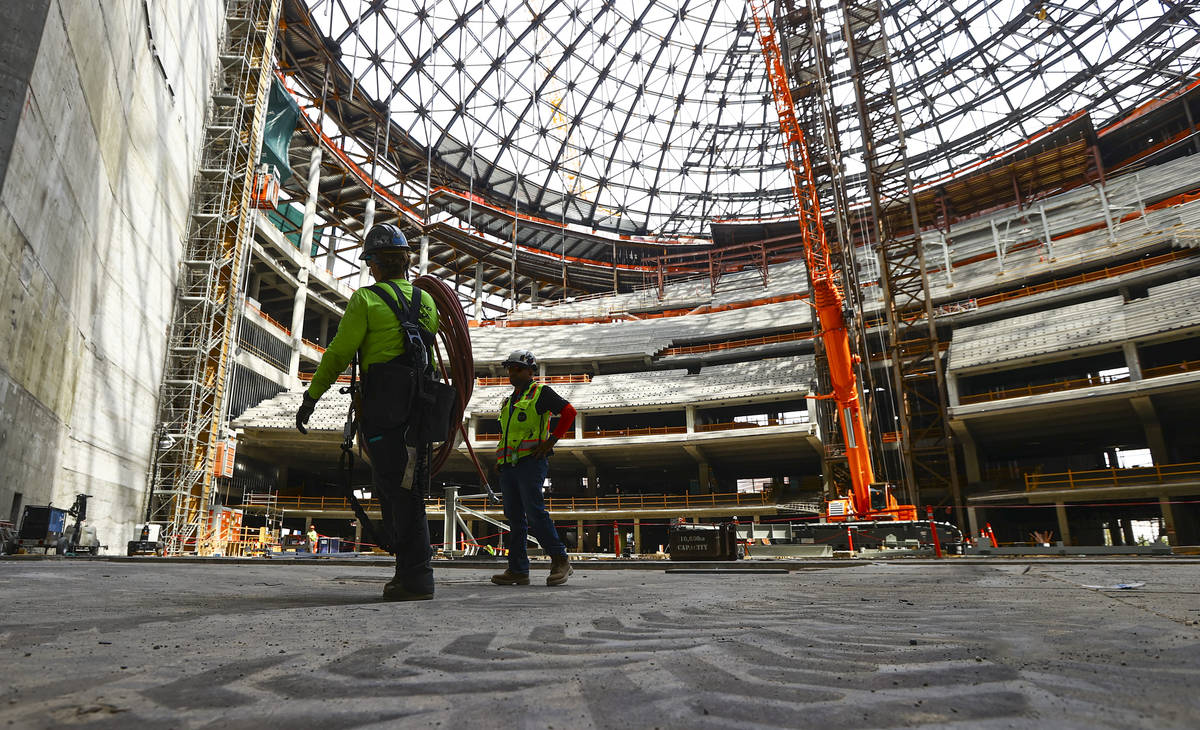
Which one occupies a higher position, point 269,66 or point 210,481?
point 269,66

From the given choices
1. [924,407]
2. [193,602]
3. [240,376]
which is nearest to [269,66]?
[240,376]

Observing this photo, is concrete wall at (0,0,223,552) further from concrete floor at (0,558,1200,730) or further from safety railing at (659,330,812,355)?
safety railing at (659,330,812,355)

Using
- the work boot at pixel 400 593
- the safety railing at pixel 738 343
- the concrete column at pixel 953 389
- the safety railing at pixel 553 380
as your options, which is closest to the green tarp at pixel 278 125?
the safety railing at pixel 553 380

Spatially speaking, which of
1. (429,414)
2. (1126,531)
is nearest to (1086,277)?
(1126,531)

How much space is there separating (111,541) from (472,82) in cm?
3308

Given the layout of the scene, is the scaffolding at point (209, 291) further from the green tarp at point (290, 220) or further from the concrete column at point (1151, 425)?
the concrete column at point (1151, 425)

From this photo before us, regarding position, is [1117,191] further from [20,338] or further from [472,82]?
[20,338]

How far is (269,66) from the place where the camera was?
76.5 feet

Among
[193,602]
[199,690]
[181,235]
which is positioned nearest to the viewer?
[199,690]

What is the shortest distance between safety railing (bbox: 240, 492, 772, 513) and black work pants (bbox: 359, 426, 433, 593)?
1018 inches

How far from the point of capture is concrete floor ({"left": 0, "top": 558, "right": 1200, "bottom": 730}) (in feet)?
3.28

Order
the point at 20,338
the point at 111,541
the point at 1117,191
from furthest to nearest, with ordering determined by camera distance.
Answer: the point at 1117,191 < the point at 111,541 < the point at 20,338

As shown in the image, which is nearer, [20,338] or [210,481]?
[20,338]

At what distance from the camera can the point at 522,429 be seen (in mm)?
5094
